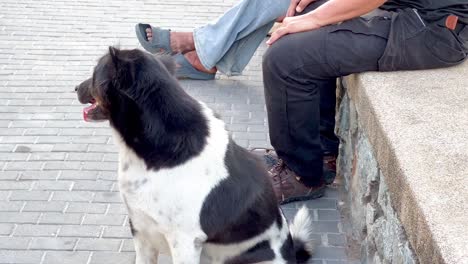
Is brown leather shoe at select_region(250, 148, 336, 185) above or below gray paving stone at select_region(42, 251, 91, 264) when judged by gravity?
below

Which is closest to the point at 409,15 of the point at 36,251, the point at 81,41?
the point at 36,251

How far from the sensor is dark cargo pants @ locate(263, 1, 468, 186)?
3480mm

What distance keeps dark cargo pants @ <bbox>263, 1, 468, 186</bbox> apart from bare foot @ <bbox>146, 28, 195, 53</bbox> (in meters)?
1.91

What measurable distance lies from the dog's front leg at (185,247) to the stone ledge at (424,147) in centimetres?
80

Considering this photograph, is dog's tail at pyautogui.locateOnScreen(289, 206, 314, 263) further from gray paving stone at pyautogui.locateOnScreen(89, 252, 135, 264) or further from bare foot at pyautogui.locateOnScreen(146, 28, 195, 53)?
bare foot at pyautogui.locateOnScreen(146, 28, 195, 53)

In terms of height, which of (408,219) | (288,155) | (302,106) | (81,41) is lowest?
(81,41)

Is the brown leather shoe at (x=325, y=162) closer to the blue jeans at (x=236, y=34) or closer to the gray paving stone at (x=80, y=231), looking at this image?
the gray paving stone at (x=80, y=231)

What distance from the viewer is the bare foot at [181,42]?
18.3 feet

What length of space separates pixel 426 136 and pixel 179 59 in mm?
2923

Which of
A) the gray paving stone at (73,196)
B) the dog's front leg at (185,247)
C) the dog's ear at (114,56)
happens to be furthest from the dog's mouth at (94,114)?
the gray paving stone at (73,196)

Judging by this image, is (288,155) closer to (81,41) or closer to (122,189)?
(122,189)

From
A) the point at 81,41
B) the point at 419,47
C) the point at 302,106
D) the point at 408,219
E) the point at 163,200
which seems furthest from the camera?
the point at 81,41

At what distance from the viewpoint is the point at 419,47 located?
11.4 feet

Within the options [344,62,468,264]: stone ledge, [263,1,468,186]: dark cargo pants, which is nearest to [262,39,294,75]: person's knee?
[263,1,468,186]: dark cargo pants
